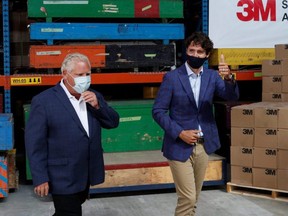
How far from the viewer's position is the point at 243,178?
20.4 ft

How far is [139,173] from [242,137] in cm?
137

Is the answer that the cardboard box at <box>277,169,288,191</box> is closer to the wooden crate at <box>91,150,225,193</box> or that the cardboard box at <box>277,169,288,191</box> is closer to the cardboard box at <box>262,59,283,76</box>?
the wooden crate at <box>91,150,225,193</box>

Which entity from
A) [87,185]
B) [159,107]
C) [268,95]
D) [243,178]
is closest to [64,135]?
[87,185]

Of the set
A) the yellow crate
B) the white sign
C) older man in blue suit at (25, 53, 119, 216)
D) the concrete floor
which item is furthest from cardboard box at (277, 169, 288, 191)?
older man in blue suit at (25, 53, 119, 216)

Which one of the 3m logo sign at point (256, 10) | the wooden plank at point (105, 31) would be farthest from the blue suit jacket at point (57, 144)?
the 3m logo sign at point (256, 10)

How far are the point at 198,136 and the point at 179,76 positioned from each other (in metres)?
0.52

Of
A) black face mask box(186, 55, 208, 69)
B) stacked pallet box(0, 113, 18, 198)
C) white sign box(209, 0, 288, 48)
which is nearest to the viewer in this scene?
black face mask box(186, 55, 208, 69)

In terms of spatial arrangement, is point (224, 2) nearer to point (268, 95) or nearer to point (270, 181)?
point (268, 95)

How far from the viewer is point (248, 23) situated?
7.14 metres

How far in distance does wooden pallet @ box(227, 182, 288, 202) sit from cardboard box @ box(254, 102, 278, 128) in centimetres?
80

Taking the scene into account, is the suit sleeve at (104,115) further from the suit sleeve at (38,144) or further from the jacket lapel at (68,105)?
the suit sleeve at (38,144)

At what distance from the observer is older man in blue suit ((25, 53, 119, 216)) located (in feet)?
11.1

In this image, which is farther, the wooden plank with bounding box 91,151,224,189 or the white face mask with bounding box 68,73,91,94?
the wooden plank with bounding box 91,151,224,189

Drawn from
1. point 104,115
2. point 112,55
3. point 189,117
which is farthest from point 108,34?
point 104,115
